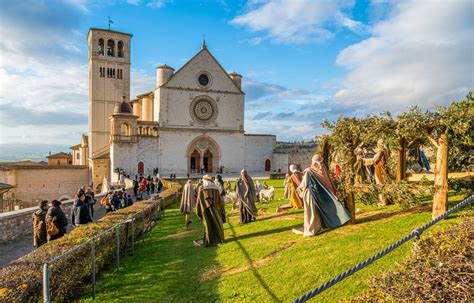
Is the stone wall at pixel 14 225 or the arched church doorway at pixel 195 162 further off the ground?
the arched church doorway at pixel 195 162

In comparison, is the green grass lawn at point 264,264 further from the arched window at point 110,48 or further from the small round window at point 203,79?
the arched window at point 110,48

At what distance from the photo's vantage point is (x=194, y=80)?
136 feet

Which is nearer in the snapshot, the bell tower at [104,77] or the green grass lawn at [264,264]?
the green grass lawn at [264,264]

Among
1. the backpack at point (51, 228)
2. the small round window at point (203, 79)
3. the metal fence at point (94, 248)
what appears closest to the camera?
the metal fence at point (94, 248)

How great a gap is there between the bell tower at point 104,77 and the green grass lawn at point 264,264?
39249 millimetres

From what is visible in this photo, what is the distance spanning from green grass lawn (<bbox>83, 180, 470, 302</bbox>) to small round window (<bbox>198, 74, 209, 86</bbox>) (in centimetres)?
3396

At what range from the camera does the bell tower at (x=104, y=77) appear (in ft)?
148

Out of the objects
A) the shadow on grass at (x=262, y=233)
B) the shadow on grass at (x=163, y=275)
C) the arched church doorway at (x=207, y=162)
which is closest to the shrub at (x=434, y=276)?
the shadow on grass at (x=163, y=275)

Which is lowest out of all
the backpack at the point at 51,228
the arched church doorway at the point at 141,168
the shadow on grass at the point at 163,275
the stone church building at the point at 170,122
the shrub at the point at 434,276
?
the shadow on grass at the point at 163,275

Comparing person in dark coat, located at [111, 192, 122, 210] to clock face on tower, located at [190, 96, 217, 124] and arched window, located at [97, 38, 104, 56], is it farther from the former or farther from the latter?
arched window, located at [97, 38, 104, 56]

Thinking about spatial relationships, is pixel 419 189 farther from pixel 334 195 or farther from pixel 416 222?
pixel 334 195

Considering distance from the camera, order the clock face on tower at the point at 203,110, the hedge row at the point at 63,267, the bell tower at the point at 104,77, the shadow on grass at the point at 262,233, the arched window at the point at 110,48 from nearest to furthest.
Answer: the hedge row at the point at 63,267, the shadow on grass at the point at 262,233, the clock face on tower at the point at 203,110, the bell tower at the point at 104,77, the arched window at the point at 110,48

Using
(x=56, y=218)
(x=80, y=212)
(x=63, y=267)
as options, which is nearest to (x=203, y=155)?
(x=80, y=212)

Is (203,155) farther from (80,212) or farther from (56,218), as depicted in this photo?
(56,218)
